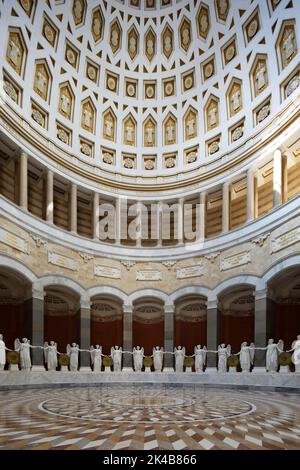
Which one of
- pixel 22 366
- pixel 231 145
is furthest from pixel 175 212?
pixel 22 366

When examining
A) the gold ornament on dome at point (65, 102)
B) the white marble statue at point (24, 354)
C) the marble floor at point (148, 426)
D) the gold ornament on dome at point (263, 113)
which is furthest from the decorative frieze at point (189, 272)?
the marble floor at point (148, 426)

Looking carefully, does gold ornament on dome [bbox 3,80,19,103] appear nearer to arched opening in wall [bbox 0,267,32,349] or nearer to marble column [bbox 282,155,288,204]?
arched opening in wall [bbox 0,267,32,349]

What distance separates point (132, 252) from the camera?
75.4ft

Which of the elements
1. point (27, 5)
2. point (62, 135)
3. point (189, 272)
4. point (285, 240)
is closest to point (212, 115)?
point (62, 135)

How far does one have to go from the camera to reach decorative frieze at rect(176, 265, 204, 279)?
842 inches

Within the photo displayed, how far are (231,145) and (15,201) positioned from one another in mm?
12044

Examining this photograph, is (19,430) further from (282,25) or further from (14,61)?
(282,25)

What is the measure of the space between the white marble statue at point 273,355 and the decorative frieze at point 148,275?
8.74 meters

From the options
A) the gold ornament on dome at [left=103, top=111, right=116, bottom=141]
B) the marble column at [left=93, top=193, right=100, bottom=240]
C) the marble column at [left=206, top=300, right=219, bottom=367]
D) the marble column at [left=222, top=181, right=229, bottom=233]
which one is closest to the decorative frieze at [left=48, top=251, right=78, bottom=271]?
the marble column at [left=93, top=193, right=100, bottom=240]

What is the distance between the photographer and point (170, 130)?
82.8 feet

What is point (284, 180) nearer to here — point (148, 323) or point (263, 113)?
point (263, 113)

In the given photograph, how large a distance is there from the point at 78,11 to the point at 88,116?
19.0 feet

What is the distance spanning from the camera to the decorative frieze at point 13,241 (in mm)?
15807

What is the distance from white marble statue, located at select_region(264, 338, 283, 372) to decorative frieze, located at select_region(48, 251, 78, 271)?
10513 millimetres
